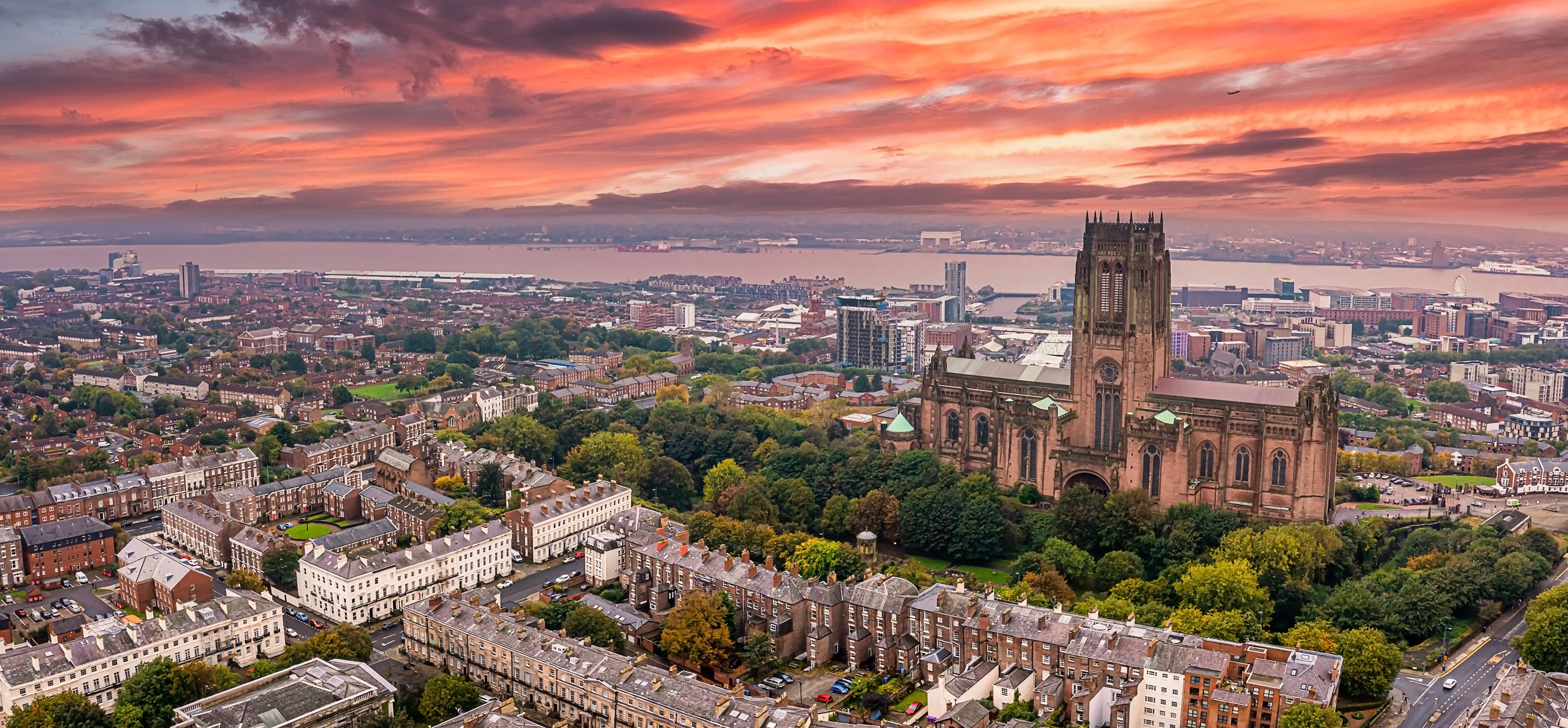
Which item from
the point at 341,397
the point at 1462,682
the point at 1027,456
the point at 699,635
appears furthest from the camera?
the point at 341,397

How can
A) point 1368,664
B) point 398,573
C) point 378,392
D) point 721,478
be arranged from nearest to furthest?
point 1368,664 → point 398,573 → point 721,478 → point 378,392

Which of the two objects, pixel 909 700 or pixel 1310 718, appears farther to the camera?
pixel 909 700

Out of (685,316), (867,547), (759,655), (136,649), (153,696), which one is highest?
(685,316)

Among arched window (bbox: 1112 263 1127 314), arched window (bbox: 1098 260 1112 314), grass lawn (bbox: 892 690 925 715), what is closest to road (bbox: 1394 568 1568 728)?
grass lawn (bbox: 892 690 925 715)

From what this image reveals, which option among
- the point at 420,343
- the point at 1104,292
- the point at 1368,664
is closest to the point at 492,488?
the point at 1104,292

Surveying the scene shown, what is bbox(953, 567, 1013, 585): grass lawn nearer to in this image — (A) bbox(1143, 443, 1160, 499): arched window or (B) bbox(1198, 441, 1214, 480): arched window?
(A) bbox(1143, 443, 1160, 499): arched window

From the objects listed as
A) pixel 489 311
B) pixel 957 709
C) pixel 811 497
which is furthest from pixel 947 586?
pixel 489 311

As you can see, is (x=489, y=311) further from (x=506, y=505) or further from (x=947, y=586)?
(x=947, y=586)

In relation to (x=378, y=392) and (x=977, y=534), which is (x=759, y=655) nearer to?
(x=977, y=534)

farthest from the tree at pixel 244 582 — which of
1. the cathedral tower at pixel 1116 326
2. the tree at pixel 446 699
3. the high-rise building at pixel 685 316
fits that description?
the high-rise building at pixel 685 316
